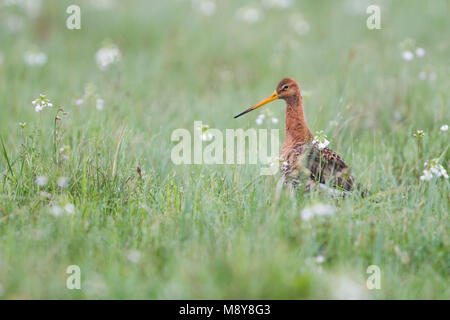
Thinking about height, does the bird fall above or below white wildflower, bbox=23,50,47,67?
below

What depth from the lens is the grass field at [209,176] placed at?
3.52 metres

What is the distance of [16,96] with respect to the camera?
7598mm

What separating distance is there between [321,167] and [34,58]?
5214mm

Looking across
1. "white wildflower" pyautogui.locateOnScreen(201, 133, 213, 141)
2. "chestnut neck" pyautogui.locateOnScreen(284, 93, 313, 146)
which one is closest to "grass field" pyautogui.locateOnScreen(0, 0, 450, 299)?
"chestnut neck" pyautogui.locateOnScreen(284, 93, 313, 146)

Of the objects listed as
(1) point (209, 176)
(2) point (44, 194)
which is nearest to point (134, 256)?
(2) point (44, 194)

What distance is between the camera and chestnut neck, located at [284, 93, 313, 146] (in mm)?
5520

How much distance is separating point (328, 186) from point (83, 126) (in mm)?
2692

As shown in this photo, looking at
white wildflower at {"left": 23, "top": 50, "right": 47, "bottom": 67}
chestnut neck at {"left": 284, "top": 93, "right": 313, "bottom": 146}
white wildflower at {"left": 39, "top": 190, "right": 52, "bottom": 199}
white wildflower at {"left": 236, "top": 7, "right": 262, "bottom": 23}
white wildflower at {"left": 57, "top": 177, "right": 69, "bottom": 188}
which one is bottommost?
white wildflower at {"left": 39, "top": 190, "right": 52, "bottom": 199}

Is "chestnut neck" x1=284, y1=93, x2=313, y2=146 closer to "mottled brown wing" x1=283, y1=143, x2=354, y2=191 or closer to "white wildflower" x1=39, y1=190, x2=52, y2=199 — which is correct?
"mottled brown wing" x1=283, y1=143, x2=354, y2=191

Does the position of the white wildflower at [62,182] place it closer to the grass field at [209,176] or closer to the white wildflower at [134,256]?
the grass field at [209,176]

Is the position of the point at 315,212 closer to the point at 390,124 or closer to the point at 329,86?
the point at 390,124

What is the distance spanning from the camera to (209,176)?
4957 millimetres

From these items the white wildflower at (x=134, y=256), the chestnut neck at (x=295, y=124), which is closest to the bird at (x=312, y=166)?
the chestnut neck at (x=295, y=124)

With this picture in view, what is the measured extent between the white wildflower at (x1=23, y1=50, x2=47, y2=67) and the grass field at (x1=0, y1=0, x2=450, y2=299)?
0.11ft
